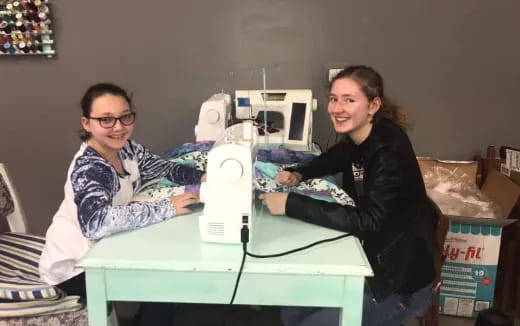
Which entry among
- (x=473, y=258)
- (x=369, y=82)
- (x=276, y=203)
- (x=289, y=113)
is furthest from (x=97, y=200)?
(x=473, y=258)

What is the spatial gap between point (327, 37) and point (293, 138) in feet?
1.97

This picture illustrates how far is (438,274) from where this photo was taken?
1950 mm

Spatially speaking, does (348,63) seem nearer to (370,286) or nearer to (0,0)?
(370,286)

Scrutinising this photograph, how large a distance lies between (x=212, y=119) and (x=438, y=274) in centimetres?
113

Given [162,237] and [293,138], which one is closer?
[162,237]

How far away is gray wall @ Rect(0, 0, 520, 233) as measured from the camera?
93.9 inches

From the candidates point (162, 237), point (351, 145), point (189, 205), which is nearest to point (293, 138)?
point (351, 145)

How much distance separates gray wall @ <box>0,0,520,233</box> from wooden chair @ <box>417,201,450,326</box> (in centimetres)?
71

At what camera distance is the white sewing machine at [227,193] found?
1.15 m

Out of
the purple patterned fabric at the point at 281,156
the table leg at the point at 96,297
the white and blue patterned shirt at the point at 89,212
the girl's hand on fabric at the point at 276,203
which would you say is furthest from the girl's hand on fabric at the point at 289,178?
the table leg at the point at 96,297

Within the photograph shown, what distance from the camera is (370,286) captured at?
1370 millimetres

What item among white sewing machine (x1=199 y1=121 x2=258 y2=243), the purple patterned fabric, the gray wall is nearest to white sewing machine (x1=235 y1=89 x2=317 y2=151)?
the purple patterned fabric

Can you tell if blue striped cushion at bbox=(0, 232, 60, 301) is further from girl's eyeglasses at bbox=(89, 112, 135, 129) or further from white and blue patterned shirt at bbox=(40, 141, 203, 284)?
girl's eyeglasses at bbox=(89, 112, 135, 129)

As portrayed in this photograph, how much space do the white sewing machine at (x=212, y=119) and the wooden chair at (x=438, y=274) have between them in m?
0.95
